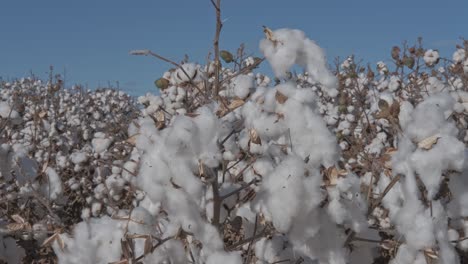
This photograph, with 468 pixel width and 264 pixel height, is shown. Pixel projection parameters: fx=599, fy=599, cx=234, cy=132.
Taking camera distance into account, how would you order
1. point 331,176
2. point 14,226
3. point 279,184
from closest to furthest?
point 279,184 → point 331,176 → point 14,226

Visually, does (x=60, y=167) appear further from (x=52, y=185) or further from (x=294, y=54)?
(x=294, y=54)

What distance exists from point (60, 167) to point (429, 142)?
412 centimetres

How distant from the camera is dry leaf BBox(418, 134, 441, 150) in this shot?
1528 millimetres

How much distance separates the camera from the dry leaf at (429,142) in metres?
1.53

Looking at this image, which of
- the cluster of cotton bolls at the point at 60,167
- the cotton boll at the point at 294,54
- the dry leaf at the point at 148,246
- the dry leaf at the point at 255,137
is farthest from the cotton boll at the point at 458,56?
the dry leaf at the point at 148,246

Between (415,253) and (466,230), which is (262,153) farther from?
(466,230)

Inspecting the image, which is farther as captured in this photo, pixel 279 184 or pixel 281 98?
pixel 281 98

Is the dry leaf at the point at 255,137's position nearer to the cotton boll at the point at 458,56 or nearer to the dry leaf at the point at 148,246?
the dry leaf at the point at 148,246

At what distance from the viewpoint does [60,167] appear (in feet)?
16.8

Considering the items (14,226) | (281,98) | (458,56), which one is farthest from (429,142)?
(458,56)

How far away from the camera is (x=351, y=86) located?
687 cm

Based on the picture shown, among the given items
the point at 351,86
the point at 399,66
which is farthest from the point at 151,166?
the point at 351,86

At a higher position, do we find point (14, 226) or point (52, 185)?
point (52, 185)

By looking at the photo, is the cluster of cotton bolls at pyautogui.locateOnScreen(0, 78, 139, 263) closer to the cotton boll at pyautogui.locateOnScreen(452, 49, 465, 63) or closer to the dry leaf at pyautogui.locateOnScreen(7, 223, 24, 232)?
the dry leaf at pyautogui.locateOnScreen(7, 223, 24, 232)
